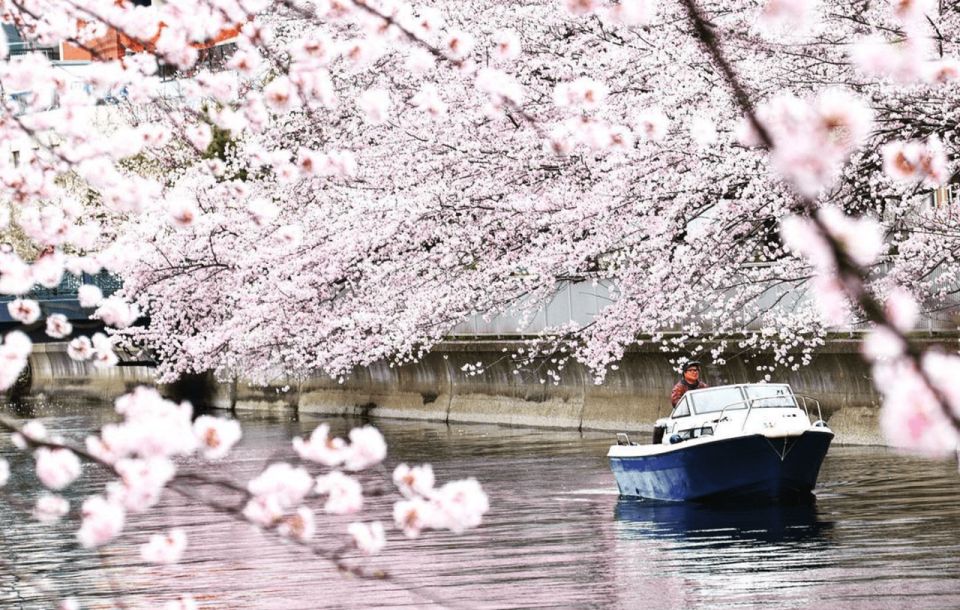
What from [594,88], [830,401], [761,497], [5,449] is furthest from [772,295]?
[594,88]

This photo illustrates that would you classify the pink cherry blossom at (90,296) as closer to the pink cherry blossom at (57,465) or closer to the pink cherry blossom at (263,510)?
the pink cherry blossom at (57,465)

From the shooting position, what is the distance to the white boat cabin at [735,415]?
848 inches

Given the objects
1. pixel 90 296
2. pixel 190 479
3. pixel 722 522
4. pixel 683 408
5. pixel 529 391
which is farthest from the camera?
pixel 529 391

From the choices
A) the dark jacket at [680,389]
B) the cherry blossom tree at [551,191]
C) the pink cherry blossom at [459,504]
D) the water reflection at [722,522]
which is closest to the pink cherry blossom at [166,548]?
the pink cherry blossom at [459,504]

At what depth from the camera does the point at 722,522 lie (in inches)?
785

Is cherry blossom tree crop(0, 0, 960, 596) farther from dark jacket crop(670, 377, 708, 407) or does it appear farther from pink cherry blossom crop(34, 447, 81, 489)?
dark jacket crop(670, 377, 708, 407)

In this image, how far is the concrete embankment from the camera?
2773cm

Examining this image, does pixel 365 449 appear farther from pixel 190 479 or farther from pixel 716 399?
pixel 716 399

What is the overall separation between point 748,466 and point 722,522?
164cm

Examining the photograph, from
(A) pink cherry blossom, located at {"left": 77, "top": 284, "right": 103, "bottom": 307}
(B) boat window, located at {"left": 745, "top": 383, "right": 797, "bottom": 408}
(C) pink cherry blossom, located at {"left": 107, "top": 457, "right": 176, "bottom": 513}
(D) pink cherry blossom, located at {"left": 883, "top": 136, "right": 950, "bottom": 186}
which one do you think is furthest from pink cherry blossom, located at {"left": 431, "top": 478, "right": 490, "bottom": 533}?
(B) boat window, located at {"left": 745, "top": 383, "right": 797, "bottom": 408}

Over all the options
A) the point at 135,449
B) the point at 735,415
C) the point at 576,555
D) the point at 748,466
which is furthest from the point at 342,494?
Answer: the point at 735,415

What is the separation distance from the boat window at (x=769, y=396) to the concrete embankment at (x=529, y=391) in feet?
14.9

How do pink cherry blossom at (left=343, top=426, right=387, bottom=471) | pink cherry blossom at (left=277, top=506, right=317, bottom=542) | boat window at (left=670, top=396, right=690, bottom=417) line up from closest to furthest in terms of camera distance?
pink cherry blossom at (left=277, top=506, right=317, bottom=542)
pink cherry blossom at (left=343, top=426, right=387, bottom=471)
boat window at (left=670, top=396, right=690, bottom=417)

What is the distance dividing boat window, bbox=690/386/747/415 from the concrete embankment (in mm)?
4957
